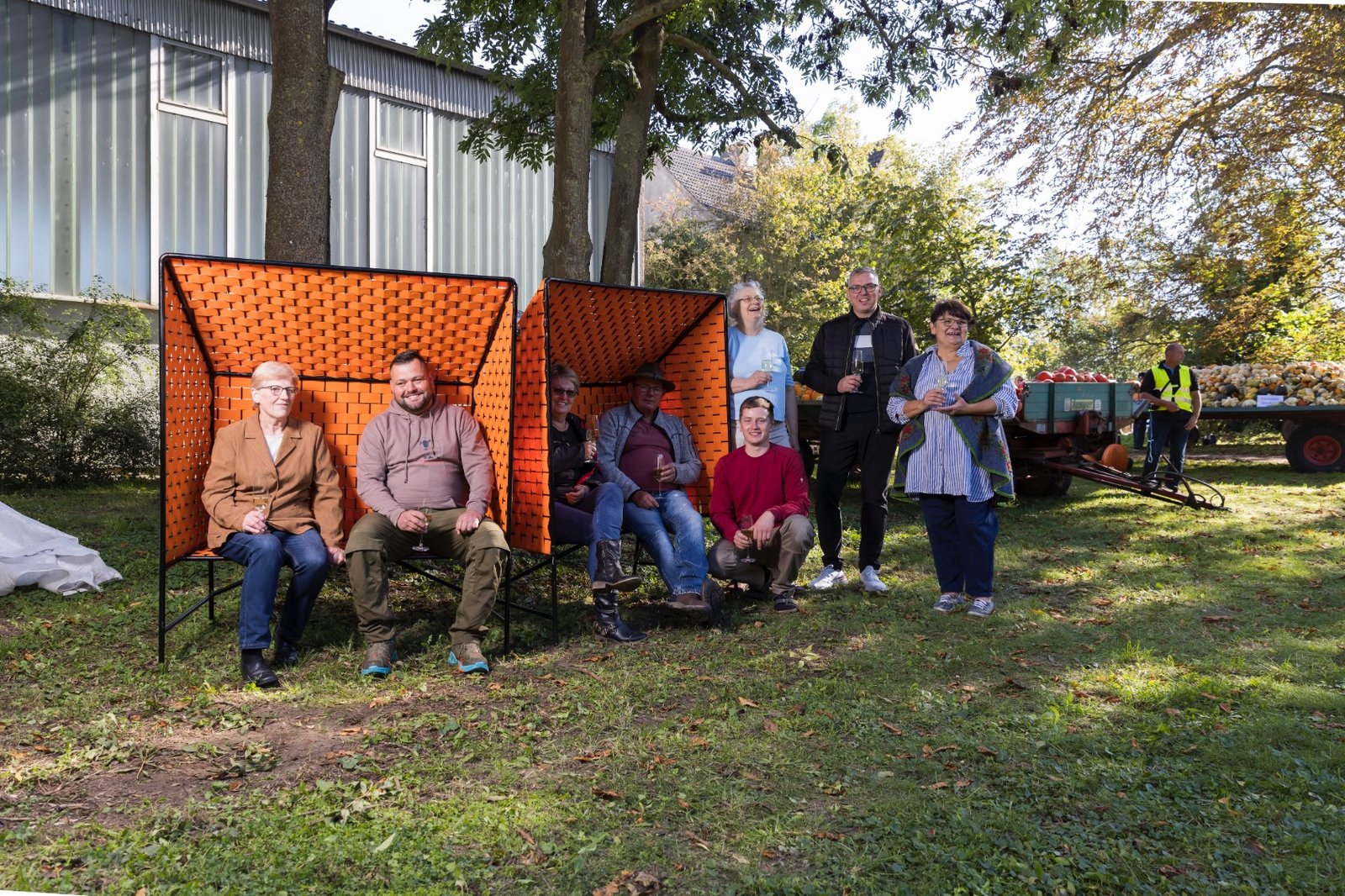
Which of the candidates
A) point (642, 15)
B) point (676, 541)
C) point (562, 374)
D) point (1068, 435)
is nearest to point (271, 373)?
point (562, 374)

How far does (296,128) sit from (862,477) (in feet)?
13.1

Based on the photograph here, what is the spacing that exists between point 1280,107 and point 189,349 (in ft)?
50.2

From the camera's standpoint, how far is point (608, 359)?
6328 millimetres

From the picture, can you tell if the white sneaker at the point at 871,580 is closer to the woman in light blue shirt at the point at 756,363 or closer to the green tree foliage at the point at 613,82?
the woman in light blue shirt at the point at 756,363

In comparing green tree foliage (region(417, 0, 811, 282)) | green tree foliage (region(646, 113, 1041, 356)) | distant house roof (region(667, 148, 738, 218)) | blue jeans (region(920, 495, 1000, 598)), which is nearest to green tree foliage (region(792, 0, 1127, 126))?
green tree foliage (region(417, 0, 811, 282))

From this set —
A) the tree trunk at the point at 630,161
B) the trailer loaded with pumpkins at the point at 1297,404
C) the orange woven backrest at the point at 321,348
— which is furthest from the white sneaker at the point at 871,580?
the trailer loaded with pumpkins at the point at 1297,404

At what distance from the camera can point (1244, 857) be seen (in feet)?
9.54

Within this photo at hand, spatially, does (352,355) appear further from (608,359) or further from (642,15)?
(642,15)

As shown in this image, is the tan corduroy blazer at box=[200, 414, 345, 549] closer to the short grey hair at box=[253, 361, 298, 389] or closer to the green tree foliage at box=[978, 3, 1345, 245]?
the short grey hair at box=[253, 361, 298, 389]

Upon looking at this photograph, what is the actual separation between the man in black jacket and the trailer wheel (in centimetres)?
1154

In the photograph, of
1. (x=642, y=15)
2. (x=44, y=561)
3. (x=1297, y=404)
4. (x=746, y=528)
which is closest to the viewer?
(x=746, y=528)

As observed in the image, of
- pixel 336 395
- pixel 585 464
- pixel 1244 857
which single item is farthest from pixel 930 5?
pixel 1244 857

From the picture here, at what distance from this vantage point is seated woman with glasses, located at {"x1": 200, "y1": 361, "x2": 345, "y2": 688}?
15.1 feet

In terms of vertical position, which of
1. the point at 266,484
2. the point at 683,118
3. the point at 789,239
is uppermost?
the point at 789,239
